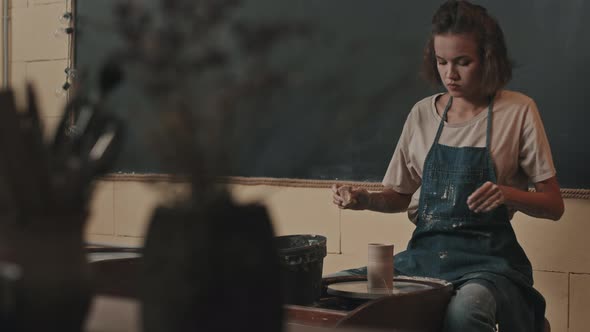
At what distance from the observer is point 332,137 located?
774 millimetres

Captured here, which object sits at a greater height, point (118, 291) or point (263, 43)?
point (263, 43)

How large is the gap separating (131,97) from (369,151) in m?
2.68

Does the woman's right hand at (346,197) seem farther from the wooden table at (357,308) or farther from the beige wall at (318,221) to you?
the wooden table at (357,308)

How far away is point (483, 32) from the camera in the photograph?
269 centimetres

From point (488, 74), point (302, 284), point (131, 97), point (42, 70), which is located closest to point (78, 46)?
point (42, 70)

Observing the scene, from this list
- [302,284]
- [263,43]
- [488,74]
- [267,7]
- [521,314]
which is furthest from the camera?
[267,7]

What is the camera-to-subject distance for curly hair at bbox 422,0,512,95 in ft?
8.71

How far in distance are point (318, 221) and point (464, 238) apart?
1100 millimetres

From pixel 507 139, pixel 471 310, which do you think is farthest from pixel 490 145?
pixel 471 310

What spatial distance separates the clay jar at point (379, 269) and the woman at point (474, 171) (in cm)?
41

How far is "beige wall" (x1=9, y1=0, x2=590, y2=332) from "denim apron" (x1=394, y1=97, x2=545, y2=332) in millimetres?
488

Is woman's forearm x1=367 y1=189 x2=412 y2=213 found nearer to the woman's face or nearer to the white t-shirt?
the white t-shirt

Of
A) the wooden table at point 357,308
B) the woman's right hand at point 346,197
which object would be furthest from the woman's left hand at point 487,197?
the woman's right hand at point 346,197

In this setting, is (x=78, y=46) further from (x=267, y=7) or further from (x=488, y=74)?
(x=488, y=74)
